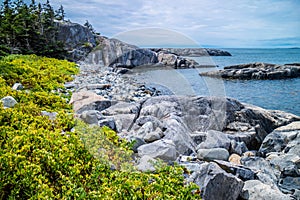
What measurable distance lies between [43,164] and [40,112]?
7.82 ft

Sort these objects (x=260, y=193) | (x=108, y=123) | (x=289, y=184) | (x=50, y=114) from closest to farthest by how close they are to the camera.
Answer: (x=260, y=193) → (x=289, y=184) → (x=108, y=123) → (x=50, y=114)

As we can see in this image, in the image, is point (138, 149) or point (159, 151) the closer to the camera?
point (159, 151)


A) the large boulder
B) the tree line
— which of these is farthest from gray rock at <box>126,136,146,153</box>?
the tree line

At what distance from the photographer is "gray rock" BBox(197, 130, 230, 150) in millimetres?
4914

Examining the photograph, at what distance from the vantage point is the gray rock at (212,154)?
4363mm

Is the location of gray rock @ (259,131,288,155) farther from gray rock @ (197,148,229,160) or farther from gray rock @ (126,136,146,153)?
gray rock @ (126,136,146,153)

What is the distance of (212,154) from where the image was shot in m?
4.47

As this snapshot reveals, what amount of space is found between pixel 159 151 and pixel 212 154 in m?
1.02

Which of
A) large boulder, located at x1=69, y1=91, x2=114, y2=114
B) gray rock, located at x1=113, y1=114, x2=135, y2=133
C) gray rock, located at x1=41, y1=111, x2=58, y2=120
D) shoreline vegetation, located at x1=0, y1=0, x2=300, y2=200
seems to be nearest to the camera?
shoreline vegetation, located at x1=0, y1=0, x2=300, y2=200

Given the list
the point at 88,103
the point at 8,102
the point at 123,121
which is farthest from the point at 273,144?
the point at 8,102

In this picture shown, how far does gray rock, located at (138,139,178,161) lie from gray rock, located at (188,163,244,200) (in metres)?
0.72

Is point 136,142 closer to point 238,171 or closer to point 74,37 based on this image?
point 238,171

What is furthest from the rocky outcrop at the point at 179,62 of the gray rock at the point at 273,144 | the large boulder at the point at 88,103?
the gray rock at the point at 273,144

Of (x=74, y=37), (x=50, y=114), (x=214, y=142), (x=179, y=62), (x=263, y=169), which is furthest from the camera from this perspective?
(x=74, y=37)
